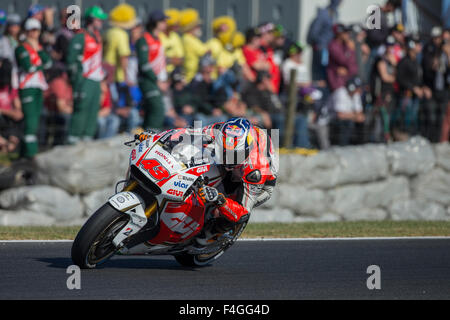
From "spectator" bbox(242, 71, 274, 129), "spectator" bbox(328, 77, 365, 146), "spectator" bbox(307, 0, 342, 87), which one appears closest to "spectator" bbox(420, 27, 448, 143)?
"spectator" bbox(328, 77, 365, 146)

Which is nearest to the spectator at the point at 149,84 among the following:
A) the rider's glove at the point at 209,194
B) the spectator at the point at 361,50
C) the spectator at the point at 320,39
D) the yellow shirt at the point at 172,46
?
the yellow shirt at the point at 172,46

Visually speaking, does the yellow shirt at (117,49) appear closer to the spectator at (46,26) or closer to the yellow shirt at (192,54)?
the spectator at (46,26)

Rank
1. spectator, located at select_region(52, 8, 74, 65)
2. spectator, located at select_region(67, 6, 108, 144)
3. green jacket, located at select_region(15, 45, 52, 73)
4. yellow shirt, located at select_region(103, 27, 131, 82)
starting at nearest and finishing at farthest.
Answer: green jacket, located at select_region(15, 45, 52, 73), spectator, located at select_region(67, 6, 108, 144), spectator, located at select_region(52, 8, 74, 65), yellow shirt, located at select_region(103, 27, 131, 82)

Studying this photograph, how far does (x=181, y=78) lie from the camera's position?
12.8 metres

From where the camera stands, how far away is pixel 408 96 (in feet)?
47.2

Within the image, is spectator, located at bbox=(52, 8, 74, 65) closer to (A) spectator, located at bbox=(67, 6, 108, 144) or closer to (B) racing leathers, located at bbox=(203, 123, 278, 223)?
(A) spectator, located at bbox=(67, 6, 108, 144)

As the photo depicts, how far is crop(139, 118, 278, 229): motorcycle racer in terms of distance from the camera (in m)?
6.39

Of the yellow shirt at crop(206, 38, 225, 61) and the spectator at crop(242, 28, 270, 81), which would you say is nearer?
the spectator at crop(242, 28, 270, 81)

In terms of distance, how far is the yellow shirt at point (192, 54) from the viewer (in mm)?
13734

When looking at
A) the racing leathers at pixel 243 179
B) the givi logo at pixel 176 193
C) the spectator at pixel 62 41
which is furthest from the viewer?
the spectator at pixel 62 41

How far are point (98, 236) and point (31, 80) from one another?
5408 mm

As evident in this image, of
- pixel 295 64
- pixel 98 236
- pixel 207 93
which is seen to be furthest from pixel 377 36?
pixel 98 236

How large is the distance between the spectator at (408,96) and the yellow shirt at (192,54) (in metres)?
3.14

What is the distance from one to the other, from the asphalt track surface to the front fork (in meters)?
0.32
